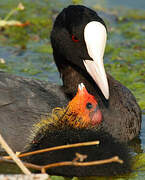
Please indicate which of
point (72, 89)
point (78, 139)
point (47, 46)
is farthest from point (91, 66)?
point (47, 46)

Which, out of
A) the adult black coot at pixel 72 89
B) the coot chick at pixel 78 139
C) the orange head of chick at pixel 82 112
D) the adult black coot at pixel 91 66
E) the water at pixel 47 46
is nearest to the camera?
the coot chick at pixel 78 139

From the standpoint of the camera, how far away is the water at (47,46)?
23.1 ft

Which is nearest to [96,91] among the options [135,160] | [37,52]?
[135,160]

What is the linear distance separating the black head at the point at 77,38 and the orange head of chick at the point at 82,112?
22 centimetres

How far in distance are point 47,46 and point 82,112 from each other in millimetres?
3655

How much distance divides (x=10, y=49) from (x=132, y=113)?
3.19 meters

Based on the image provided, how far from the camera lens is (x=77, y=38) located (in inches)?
197

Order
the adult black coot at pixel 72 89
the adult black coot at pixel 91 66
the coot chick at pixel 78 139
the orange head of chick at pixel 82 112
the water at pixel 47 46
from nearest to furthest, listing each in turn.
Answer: the coot chick at pixel 78 139 → the orange head of chick at pixel 82 112 → the adult black coot at pixel 72 89 → the adult black coot at pixel 91 66 → the water at pixel 47 46

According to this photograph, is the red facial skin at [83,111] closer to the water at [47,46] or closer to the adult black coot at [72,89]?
the adult black coot at [72,89]

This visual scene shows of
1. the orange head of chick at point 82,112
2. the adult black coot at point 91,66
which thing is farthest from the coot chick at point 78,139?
the adult black coot at point 91,66

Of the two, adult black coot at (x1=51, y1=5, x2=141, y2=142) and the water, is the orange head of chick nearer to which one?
adult black coot at (x1=51, y1=5, x2=141, y2=142)

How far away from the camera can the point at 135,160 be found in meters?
4.80

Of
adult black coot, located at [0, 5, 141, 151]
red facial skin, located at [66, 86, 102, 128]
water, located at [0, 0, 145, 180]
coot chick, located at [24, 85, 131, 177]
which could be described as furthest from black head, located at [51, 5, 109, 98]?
water, located at [0, 0, 145, 180]

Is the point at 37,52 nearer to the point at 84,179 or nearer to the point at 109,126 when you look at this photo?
the point at 109,126
